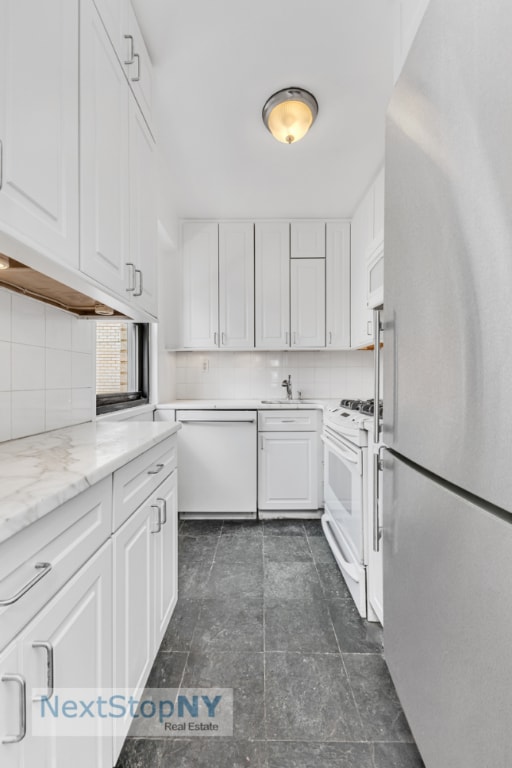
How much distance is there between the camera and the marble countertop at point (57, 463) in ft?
1.92

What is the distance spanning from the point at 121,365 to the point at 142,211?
1242 millimetres

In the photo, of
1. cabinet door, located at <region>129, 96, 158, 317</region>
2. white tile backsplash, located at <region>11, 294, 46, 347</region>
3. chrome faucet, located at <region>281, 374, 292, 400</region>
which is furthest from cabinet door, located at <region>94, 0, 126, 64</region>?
chrome faucet, located at <region>281, 374, 292, 400</region>

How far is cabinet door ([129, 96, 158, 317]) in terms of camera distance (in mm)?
1467

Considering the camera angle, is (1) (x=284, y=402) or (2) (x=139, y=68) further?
(1) (x=284, y=402)

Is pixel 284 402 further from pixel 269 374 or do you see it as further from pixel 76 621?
pixel 76 621

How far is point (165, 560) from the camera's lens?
143 centimetres

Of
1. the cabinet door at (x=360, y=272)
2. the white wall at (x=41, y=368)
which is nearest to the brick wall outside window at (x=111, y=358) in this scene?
the white wall at (x=41, y=368)

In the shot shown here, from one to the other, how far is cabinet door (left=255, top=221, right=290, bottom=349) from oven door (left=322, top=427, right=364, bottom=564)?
1106 millimetres

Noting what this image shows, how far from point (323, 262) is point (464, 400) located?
2782mm

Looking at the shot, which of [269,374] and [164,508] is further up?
[269,374]

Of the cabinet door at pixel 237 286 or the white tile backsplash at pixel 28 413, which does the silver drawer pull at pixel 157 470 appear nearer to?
the white tile backsplash at pixel 28 413

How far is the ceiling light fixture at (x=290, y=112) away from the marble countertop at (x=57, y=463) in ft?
5.22

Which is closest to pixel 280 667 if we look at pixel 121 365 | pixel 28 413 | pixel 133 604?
pixel 133 604

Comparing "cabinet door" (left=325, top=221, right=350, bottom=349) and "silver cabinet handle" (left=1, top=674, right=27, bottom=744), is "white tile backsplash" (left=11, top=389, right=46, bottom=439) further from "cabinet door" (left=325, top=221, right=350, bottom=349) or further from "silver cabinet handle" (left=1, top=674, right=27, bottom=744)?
"cabinet door" (left=325, top=221, right=350, bottom=349)
